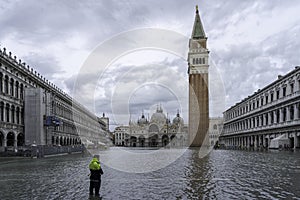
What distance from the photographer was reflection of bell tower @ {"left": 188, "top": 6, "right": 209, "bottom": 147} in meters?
91.8

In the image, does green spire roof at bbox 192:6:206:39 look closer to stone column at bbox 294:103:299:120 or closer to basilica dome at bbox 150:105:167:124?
stone column at bbox 294:103:299:120

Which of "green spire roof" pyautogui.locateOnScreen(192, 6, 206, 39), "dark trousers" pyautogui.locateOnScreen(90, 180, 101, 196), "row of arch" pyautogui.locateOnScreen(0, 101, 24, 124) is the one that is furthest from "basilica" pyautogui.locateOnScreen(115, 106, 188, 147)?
"dark trousers" pyautogui.locateOnScreen(90, 180, 101, 196)

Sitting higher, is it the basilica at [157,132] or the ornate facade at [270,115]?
the ornate facade at [270,115]

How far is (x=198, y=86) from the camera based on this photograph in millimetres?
93312

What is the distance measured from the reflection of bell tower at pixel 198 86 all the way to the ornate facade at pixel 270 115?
9529mm

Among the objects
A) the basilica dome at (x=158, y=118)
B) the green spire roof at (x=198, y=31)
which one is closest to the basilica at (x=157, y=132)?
the basilica dome at (x=158, y=118)

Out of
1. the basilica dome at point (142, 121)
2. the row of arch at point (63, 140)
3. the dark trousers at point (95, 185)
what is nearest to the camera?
the dark trousers at point (95, 185)

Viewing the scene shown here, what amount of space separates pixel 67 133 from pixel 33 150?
125 ft

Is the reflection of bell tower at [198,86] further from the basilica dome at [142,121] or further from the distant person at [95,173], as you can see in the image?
the distant person at [95,173]

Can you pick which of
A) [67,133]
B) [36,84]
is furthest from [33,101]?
[67,133]

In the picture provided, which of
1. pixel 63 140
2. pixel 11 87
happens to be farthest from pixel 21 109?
pixel 63 140

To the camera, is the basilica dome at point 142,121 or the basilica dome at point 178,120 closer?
the basilica dome at point 178,120

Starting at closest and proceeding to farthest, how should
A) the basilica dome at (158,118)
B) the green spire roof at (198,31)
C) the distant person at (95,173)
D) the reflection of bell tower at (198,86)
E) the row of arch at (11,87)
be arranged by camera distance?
1. the distant person at (95,173)
2. the row of arch at (11,87)
3. the reflection of bell tower at (198,86)
4. the green spire roof at (198,31)
5. the basilica dome at (158,118)

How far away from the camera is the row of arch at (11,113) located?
38.9 metres
